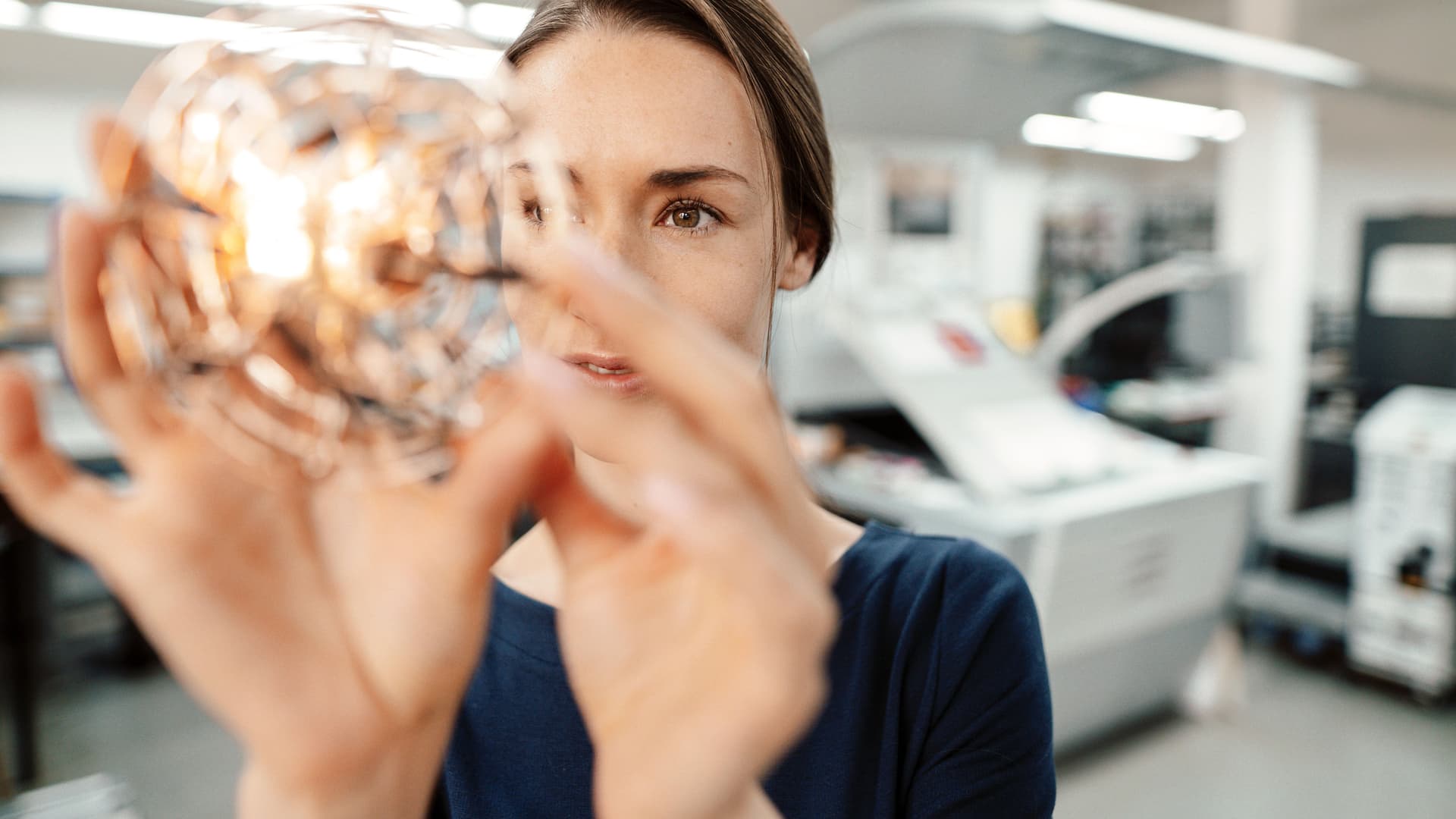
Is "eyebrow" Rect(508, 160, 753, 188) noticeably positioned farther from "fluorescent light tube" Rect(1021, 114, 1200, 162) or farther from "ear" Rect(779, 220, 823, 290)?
"fluorescent light tube" Rect(1021, 114, 1200, 162)

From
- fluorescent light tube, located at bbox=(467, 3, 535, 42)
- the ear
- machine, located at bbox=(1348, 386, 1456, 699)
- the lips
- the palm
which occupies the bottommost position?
machine, located at bbox=(1348, 386, 1456, 699)

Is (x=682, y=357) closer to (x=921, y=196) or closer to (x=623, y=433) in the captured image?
(x=623, y=433)

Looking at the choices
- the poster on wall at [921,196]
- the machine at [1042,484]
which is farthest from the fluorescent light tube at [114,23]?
the machine at [1042,484]

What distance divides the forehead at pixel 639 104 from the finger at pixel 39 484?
0.43 meters

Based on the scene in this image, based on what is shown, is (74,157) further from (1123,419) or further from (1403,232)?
(1403,232)

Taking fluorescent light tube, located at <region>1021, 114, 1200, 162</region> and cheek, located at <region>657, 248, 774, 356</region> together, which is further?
fluorescent light tube, located at <region>1021, 114, 1200, 162</region>

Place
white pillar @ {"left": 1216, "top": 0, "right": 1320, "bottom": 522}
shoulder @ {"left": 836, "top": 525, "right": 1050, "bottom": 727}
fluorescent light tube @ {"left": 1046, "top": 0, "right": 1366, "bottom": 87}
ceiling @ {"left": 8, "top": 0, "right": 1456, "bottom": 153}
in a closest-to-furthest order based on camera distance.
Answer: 1. shoulder @ {"left": 836, "top": 525, "right": 1050, "bottom": 727}
2. fluorescent light tube @ {"left": 1046, "top": 0, "right": 1366, "bottom": 87}
3. white pillar @ {"left": 1216, "top": 0, "right": 1320, "bottom": 522}
4. ceiling @ {"left": 8, "top": 0, "right": 1456, "bottom": 153}

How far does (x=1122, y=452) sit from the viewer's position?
3.35 metres

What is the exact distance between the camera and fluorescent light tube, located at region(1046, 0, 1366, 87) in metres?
2.70

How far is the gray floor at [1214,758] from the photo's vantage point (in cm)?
298

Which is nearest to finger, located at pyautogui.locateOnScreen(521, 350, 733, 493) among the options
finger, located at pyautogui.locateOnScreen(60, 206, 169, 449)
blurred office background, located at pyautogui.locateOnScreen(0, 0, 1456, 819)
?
finger, located at pyautogui.locateOnScreen(60, 206, 169, 449)

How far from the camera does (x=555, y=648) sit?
96cm

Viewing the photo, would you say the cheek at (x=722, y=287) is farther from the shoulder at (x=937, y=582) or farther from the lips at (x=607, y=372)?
the shoulder at (x=937, y=582)

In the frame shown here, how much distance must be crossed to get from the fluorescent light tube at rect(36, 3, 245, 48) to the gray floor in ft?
10.1
